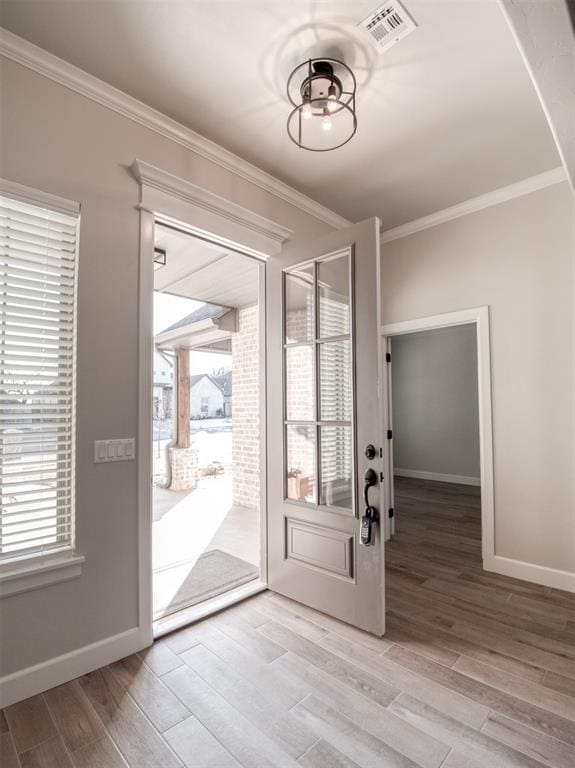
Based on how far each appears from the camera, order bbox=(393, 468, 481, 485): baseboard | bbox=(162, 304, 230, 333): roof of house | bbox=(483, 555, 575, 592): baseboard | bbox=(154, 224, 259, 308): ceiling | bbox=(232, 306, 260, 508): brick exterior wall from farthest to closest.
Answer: bbox=(393, 468, 481, 485): baseboard < bbox=(162, 304, 230, 333): roof of house < bbox=(232, 306, 260, 508): brick exterior wall < bbox=(154, 224, 259, 308): ceiling < bbox=(483, 555, 575, 592): baseboard

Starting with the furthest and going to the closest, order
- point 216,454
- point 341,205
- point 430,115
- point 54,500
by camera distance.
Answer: point 216,454, point 341,205, point 430,115, point 54,500

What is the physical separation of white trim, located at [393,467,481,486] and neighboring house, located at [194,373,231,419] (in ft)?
14.8

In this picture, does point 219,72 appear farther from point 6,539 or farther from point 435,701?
point 435,701

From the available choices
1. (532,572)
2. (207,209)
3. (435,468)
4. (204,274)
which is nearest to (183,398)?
(204,274)

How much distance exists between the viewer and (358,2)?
5.44ft

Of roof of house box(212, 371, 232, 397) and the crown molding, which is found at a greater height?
the crown molding

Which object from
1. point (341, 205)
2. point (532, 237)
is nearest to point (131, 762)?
point (341, 205)

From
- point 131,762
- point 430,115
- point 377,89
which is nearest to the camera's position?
point 131,762

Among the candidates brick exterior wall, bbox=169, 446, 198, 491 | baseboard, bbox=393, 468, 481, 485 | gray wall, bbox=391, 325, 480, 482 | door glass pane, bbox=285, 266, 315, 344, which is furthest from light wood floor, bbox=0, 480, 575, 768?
brick exterior wall, bbox=169, 446, 198, 491

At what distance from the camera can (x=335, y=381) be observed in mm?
2506

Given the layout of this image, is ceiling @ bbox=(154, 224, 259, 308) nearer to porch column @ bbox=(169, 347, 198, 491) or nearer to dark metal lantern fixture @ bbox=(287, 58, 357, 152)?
dark metal lantern fixture @ bbox=(287, 58, 357, 152)

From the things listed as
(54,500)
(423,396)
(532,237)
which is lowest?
(54,500)

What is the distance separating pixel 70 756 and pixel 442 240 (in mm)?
4016

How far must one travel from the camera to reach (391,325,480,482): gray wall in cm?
653
